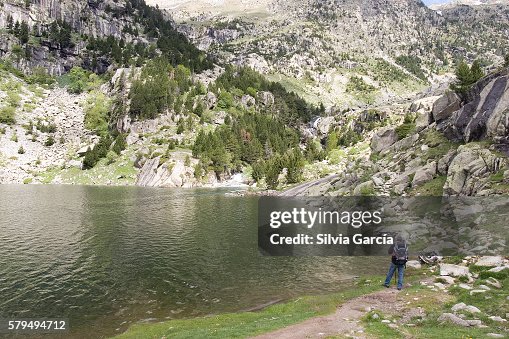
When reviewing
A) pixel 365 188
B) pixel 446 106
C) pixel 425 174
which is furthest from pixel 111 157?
pixel 425 174

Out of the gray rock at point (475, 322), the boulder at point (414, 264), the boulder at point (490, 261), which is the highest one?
the gray rock at point (475, 322)

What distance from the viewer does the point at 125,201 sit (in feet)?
306

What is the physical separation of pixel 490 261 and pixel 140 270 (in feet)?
103

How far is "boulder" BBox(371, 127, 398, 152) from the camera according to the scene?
81.3 m

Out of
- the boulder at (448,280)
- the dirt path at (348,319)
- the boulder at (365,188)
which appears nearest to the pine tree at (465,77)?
→ the boulder at (365,188)

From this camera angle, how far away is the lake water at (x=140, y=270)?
95.6 feet

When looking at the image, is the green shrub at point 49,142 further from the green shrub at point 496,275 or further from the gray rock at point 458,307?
the gray rock at point 458,307

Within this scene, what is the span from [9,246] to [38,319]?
2456 cm

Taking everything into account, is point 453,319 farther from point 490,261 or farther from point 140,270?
point 140,270

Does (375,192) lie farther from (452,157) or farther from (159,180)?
(159,180)

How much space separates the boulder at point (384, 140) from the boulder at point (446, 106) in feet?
46.8

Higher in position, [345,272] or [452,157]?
[452,157]

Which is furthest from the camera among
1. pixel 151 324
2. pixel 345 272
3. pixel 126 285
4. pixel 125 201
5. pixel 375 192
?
pixel 125 201

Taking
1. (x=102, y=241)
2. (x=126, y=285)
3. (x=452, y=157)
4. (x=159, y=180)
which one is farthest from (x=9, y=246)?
(x=159, y=180)
